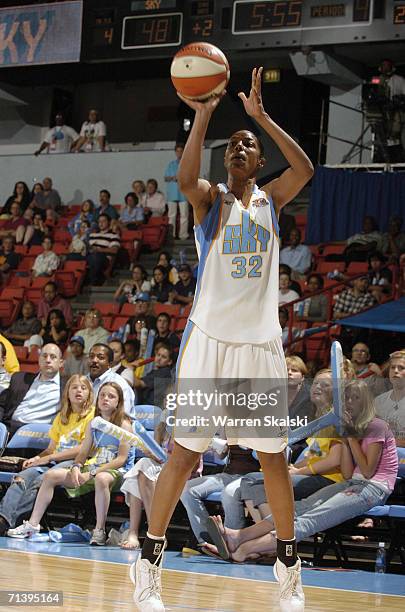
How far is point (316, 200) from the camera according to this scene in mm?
14758

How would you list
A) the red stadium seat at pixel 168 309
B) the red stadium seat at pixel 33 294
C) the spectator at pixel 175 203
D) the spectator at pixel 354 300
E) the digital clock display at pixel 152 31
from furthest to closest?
1. the spectator at pixel 175 203
2. the red stadium seat at pixel 33 294
3. the digital clock display at pixel 152 31
4. the red stadium seat at pixel 168 309
5. the spectator at pixel 354 300

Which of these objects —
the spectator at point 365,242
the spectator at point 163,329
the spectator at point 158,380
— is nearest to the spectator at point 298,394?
the spectator at point 158,380

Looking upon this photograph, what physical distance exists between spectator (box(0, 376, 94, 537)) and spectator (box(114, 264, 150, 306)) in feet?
19.7

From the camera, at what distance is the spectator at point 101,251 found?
49.9 ft

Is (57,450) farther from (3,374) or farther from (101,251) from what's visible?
(101,251)

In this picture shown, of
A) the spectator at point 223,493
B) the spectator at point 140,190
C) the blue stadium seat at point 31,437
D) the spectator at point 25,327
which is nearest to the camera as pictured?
the spectator at point 223,493

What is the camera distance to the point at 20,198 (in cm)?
1711

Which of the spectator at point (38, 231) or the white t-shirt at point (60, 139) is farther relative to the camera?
the white t-shirt at point (60, 139)

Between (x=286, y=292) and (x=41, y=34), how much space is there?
652cm

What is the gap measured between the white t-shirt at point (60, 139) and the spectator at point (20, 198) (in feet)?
5.14

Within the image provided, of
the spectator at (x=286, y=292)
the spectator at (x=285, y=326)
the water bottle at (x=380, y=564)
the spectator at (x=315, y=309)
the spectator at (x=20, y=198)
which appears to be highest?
the spectator at (x=20, y=198)

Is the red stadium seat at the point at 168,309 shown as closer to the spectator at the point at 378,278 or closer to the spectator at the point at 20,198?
Answer: the spectator at the point at 378,278

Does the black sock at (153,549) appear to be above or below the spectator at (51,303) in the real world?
below

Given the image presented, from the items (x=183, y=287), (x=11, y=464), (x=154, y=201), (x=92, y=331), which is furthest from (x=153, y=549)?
Answer: (x=154, y=201)
